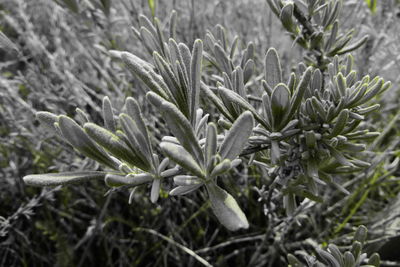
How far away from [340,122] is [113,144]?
34 cm

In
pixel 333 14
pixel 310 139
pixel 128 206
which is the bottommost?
pixel 128 206

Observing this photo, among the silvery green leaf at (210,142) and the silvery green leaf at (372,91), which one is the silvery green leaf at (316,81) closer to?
the silvery green leaf at (372,91)

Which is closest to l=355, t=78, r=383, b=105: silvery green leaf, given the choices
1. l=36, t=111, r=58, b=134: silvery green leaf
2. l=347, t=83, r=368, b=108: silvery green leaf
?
l=347, t=83, r=368, b=108: silvery green leaf

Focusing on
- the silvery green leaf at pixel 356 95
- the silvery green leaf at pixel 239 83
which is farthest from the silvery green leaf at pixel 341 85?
the silvery green leaf at pixel 239 83

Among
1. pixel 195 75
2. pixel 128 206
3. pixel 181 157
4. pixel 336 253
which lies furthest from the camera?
pixel 128 206

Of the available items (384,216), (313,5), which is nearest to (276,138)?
(313,5)

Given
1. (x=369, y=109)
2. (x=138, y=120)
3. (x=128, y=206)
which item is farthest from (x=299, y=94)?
(x=128, y=206)

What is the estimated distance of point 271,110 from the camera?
1.97 ft

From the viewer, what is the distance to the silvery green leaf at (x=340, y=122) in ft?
1.88

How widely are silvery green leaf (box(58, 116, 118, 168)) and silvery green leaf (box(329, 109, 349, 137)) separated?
35 centimetres

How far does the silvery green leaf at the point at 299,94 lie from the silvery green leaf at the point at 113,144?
0.23m

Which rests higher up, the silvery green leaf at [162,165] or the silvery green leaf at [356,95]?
the silvery green leaf at [356,95]

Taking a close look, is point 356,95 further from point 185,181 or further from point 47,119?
point 47,119

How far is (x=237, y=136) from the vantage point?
522mm
